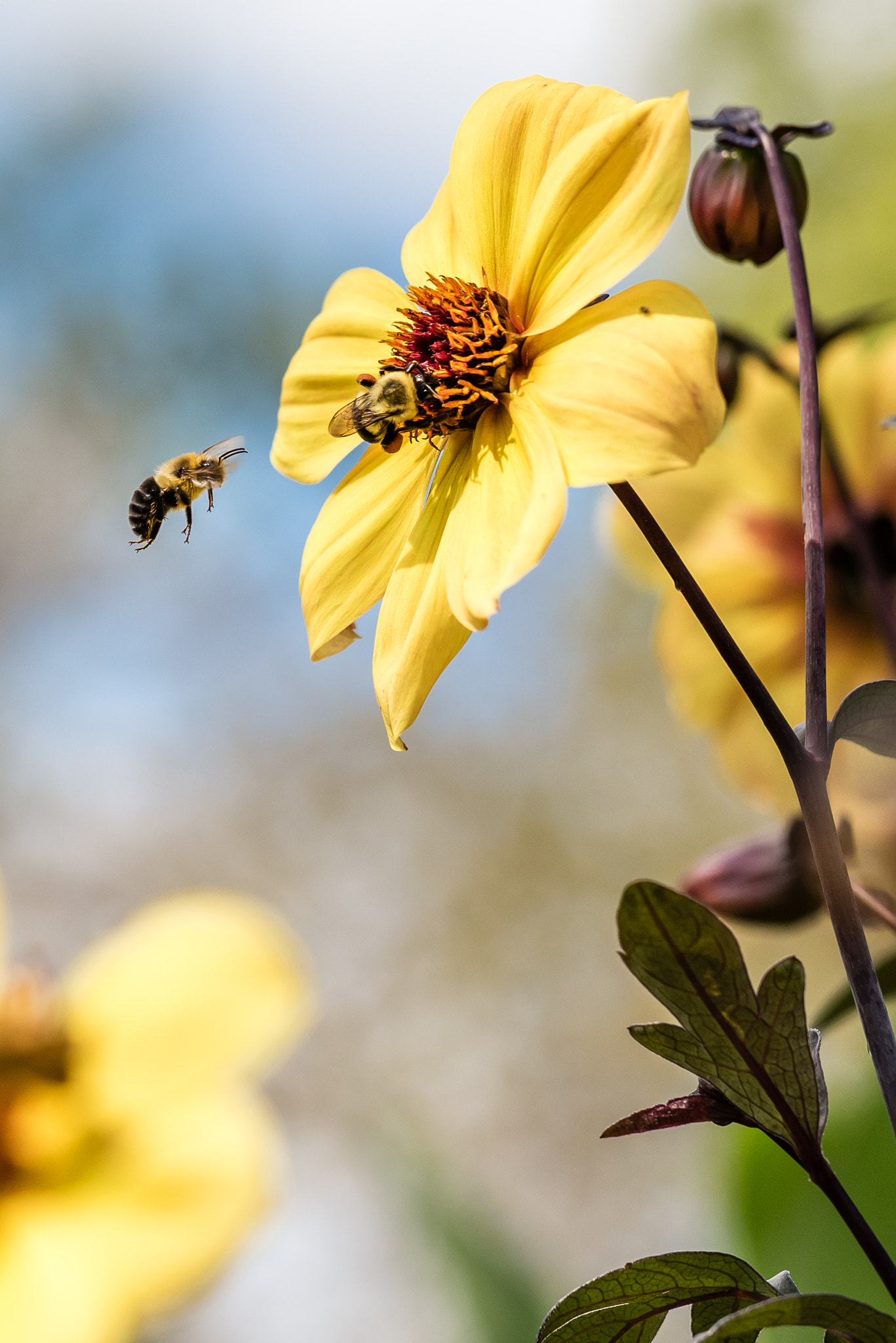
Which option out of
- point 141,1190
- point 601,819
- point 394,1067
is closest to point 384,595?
point 141,1190

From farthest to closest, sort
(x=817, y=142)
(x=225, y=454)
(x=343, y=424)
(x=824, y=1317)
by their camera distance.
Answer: (x=817, y=142), (x=225, y=454), (x=343, y=424), (x=824, y=1317)

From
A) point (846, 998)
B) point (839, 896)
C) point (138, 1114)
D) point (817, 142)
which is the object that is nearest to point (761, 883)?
point (846, 998)

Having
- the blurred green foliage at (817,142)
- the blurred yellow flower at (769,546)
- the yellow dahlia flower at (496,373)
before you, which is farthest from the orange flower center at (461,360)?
the blurred green foliage at (817,142)

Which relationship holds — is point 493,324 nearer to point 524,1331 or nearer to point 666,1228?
point 524,1331

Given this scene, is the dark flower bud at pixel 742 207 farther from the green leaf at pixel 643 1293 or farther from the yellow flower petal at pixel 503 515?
the green leaf at pixel 643 1293

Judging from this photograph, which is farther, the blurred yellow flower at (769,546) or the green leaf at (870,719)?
the blurred yellow flower at (769,546)

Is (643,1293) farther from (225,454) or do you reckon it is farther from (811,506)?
(225,454)

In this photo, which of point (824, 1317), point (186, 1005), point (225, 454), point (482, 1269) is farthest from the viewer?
point (482, 1269)
